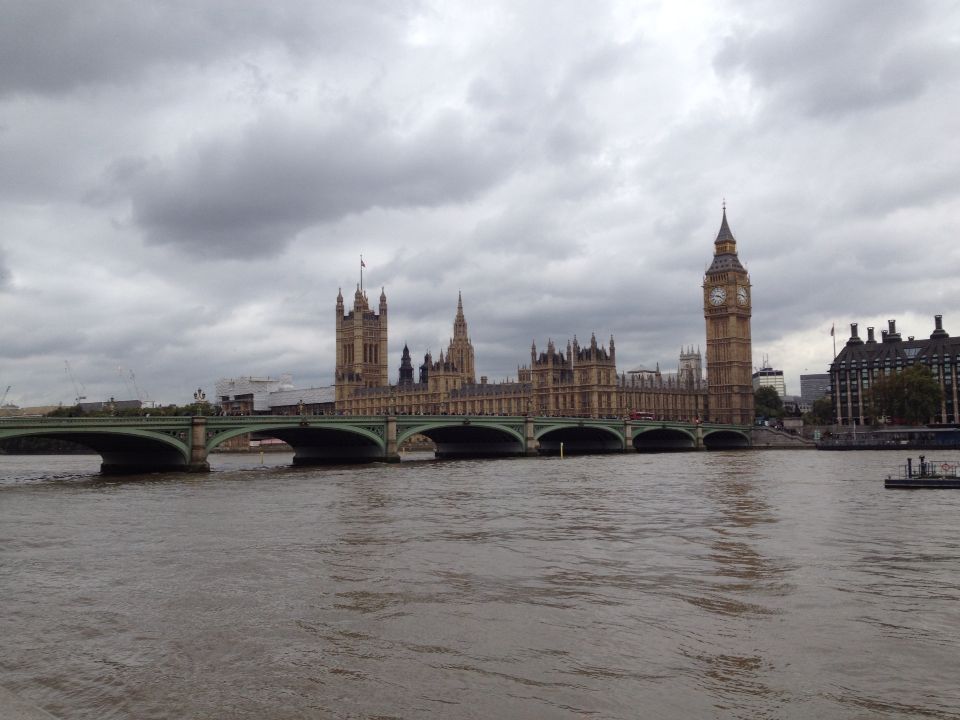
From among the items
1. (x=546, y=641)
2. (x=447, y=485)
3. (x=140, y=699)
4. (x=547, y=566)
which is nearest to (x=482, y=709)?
(x=546, y=641)

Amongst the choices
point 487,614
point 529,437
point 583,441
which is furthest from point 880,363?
point 487,614

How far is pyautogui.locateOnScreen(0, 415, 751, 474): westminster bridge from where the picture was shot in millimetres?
52000

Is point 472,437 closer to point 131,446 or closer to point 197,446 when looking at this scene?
point 131,446

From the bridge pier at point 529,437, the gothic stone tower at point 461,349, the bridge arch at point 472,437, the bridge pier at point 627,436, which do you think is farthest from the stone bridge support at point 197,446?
the gothic stone tower at point 461,349

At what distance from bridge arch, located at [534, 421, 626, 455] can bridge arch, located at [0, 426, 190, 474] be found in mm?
42743

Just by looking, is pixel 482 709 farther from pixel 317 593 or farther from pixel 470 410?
pixel 470 410

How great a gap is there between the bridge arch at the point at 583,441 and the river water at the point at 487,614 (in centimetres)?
6360

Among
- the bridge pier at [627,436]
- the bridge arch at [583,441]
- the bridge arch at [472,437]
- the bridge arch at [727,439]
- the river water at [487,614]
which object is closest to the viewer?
the river water at [487,614]

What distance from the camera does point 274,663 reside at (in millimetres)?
12125

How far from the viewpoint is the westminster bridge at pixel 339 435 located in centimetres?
5200

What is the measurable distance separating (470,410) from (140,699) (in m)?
146

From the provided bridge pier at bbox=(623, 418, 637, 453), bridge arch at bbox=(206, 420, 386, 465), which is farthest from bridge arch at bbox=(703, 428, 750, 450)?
bridge arch at bbox=(206, 420, 386, 465)

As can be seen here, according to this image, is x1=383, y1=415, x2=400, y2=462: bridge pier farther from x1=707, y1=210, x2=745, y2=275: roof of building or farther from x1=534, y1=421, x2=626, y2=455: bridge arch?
x1=707, y1=210, x2=745, y2=275: roof of building

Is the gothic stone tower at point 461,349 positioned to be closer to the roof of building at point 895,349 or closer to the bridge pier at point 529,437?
the roof of building at point 895,349
